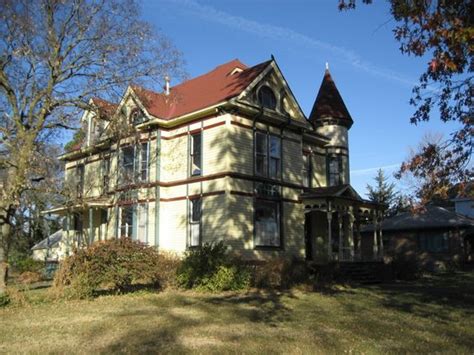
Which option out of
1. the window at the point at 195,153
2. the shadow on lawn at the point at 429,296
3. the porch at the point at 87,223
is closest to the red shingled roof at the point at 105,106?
the window at the point at 195,153

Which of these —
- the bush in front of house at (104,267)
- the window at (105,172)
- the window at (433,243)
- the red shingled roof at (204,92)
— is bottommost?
the bush in front of house at (104,267)

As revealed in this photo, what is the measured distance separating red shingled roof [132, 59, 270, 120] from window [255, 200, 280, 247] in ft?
17.1

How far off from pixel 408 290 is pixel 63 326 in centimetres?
1314

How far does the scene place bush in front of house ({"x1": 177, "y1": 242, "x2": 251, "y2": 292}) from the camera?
18422mm

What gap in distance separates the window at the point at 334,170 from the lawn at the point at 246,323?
11751 millimetres

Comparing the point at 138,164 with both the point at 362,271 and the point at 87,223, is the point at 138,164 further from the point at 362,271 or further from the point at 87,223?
the point at 362,271

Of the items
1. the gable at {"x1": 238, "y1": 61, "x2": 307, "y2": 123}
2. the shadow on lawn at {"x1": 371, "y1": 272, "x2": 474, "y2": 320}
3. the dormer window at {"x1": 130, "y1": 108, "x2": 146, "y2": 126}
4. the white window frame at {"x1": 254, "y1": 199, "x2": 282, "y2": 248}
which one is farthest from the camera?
the dormer window at {"x1": 130, "y1": 108, "x2": 146, "y2": 126}

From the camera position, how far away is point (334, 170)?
95.2 feet

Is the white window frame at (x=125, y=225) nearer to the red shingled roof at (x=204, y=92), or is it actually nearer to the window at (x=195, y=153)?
the window at (x=195, y=153)

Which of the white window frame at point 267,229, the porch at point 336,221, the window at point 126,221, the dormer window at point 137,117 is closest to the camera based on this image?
the white window frame at point 267,229

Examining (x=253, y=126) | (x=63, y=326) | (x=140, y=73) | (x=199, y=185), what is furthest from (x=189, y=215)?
(x=63, y=326)

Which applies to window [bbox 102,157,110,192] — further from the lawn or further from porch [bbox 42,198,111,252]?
the lawn

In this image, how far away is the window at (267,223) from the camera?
22656mm

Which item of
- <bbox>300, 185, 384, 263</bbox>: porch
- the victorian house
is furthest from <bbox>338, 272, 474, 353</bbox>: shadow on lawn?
the victorian house
